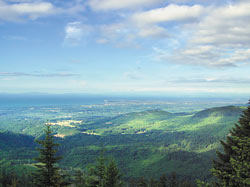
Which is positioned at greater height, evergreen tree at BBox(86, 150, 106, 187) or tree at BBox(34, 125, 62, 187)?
tree at BBox(34, 125, 62, 187)

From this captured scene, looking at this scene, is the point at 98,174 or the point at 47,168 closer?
the point at 47,168

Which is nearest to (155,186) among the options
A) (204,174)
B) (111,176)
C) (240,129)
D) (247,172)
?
(111,176)

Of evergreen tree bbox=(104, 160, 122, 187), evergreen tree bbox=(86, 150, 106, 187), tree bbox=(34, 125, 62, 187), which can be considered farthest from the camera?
evergreen tree bbox=(104, 160, 122, 187)

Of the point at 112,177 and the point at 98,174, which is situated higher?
the point at 98,174

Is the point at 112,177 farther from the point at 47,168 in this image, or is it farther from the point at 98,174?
the point at 47,168

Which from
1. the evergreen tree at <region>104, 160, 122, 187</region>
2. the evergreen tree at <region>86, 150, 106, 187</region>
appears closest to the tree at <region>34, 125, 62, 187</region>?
the evergreen tree at <region>86, 150, 106, 187</region>

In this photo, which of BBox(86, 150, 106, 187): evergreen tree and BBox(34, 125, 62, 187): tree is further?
BBox(86, 150, 106, 187): evergreen tree

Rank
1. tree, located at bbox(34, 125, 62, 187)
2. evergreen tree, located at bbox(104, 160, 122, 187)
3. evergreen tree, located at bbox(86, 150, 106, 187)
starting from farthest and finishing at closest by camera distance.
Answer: evergreen tree, located at bbox(104, 160, 122, 187) → evergreen tree, located at bbox(86, 150, 106, 187) → tree, located at bbox(34, 125, 62, 187)

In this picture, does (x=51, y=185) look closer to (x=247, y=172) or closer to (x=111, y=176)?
(x=111, y=176)

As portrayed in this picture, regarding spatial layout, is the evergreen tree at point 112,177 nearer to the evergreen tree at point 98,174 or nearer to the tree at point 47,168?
the evergreen tree at point 98,174

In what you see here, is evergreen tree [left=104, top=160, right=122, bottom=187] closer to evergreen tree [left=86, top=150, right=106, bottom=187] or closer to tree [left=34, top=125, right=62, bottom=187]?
evergreen tree [left=86, top=150, right=106, bottom=187]

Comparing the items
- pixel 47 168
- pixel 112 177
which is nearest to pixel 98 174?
pixel 112 177
